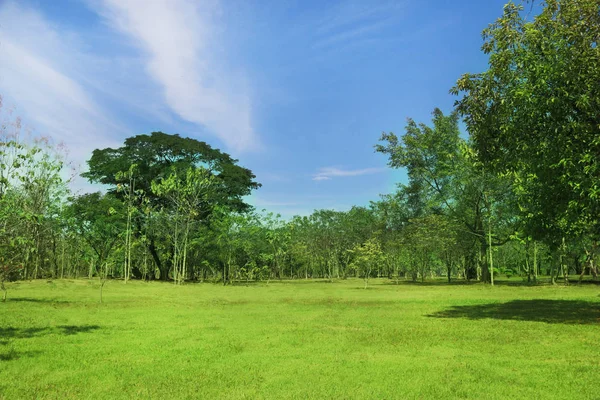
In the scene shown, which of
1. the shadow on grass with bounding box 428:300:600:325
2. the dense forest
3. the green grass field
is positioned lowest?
the shadow on grass with bounding box 428:300:600:325

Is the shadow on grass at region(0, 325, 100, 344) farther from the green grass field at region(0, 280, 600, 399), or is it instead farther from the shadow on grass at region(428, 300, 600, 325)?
the shadow on grass at region(428, 300, 600, 325)

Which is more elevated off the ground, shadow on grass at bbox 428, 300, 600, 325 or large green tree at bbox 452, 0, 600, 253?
large green tree at bbox 452, 0, 600, 253

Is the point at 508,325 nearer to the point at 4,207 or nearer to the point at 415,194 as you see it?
the point at 4,207

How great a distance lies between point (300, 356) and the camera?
979cm

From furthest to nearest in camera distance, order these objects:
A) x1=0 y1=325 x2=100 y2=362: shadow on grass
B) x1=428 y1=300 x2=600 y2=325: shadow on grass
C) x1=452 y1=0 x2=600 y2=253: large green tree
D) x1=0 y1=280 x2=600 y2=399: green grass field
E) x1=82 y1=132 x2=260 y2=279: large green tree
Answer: x1=82 y1=132 x2=260 y2=279: large green tree
x1=428 y1=300 x2=600 y2=325: shadow on grass
x1=452 y1=0 x2=600 y2=253: large green tree
x1=0 y1=325 x2=100 y2=362: shadow on grass
x1=0 y1=280 x2=600 y2=399: green grass field

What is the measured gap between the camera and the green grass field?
7371 millimetres

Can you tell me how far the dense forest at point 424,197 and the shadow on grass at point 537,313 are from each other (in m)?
3.13

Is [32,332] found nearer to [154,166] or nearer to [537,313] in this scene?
[537,313]

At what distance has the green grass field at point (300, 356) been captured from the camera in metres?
7.37

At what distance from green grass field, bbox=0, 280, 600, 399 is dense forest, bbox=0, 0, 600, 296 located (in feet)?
10.3

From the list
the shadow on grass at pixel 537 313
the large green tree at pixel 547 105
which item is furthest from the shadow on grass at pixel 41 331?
the large green tree at pixel 547 105

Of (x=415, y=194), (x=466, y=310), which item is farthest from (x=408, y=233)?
(x=466, y=310)

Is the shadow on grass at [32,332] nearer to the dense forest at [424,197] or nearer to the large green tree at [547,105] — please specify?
the dense forest at [424,197]

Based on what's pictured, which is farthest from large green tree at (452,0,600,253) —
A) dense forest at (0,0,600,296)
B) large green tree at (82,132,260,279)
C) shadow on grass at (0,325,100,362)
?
large green tree at (82,132,260,279)
